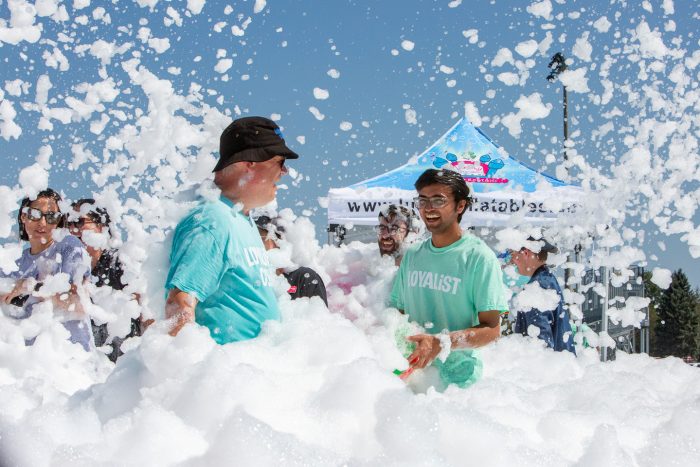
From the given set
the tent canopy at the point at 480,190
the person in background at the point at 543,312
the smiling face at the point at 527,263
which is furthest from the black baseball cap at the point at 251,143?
the tent canopy at the point at 480,190

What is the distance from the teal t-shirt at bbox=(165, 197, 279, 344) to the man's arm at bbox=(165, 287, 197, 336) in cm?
2

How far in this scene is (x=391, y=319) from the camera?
10.2 feet

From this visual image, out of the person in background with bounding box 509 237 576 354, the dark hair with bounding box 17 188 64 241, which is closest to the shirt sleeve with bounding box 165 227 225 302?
the dark hair with bounding box 17 188 64 241

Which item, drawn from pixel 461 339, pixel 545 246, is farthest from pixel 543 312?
pixel 461 339

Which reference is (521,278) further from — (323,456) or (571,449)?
(323,456)

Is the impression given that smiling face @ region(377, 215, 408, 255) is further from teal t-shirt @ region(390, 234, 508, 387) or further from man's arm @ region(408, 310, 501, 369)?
man's arm @ region(408, 310, 501, 369)

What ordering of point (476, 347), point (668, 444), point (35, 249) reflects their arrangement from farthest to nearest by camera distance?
point (35, 249) < point (476, 347) < point (668, 444)

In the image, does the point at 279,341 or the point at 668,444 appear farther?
the point at 279,341

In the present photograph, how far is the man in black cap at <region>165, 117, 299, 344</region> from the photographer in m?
2.06

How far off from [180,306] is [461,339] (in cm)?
113

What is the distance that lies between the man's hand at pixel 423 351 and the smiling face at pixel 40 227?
2395mm

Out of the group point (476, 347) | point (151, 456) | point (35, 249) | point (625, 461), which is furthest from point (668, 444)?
point (35, 249)

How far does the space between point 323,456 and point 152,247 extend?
114 centimetres

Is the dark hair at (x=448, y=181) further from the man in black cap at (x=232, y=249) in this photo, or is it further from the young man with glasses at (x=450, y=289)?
the man in black cap at (x=232, y=249)
